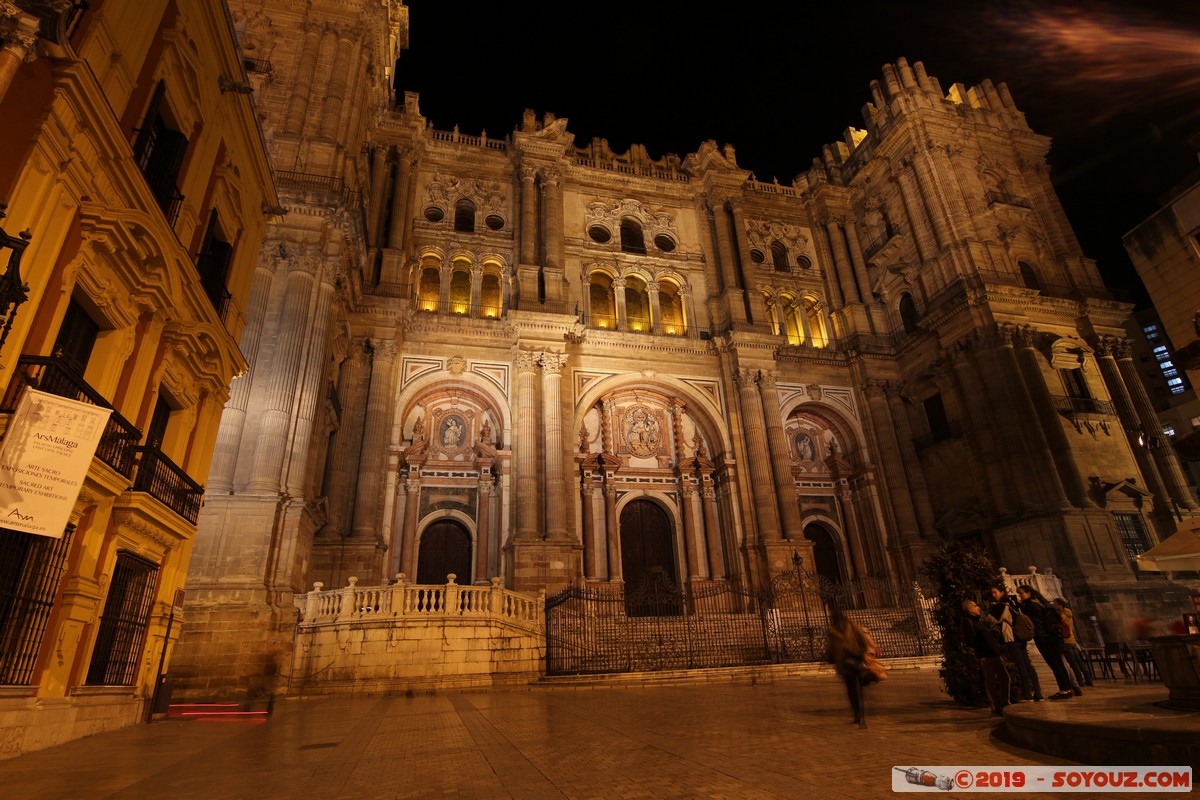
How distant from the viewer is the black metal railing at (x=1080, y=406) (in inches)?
882

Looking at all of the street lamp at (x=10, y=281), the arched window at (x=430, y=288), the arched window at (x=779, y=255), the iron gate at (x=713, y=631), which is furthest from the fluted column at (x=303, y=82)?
the arched window at (x=779, y=255)

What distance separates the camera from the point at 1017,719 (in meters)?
4.98

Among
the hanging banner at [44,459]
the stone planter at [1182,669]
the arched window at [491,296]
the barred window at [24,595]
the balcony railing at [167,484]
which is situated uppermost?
the arched window at [491,296]

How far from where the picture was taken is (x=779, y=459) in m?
23.3

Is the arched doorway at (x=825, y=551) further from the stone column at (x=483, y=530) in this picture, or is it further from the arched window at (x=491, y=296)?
the arched window at (x=491, y=296)

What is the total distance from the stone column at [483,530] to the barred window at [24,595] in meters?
14.6

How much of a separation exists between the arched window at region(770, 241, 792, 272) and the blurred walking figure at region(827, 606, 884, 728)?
25.7m

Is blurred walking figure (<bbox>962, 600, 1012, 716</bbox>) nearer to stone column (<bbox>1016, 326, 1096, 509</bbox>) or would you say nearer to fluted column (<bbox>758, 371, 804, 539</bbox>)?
fluted column (<bbox>758, 371, 804, 539</bbox>)

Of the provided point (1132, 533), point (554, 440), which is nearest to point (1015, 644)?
point (554, 440)

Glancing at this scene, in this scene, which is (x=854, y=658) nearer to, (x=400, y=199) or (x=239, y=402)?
(x=239, y=402)

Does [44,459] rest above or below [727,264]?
below

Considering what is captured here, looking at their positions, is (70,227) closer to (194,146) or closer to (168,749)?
(194,146)

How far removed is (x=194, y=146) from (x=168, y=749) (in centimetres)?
→ 866

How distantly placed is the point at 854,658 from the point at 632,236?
24468mm
